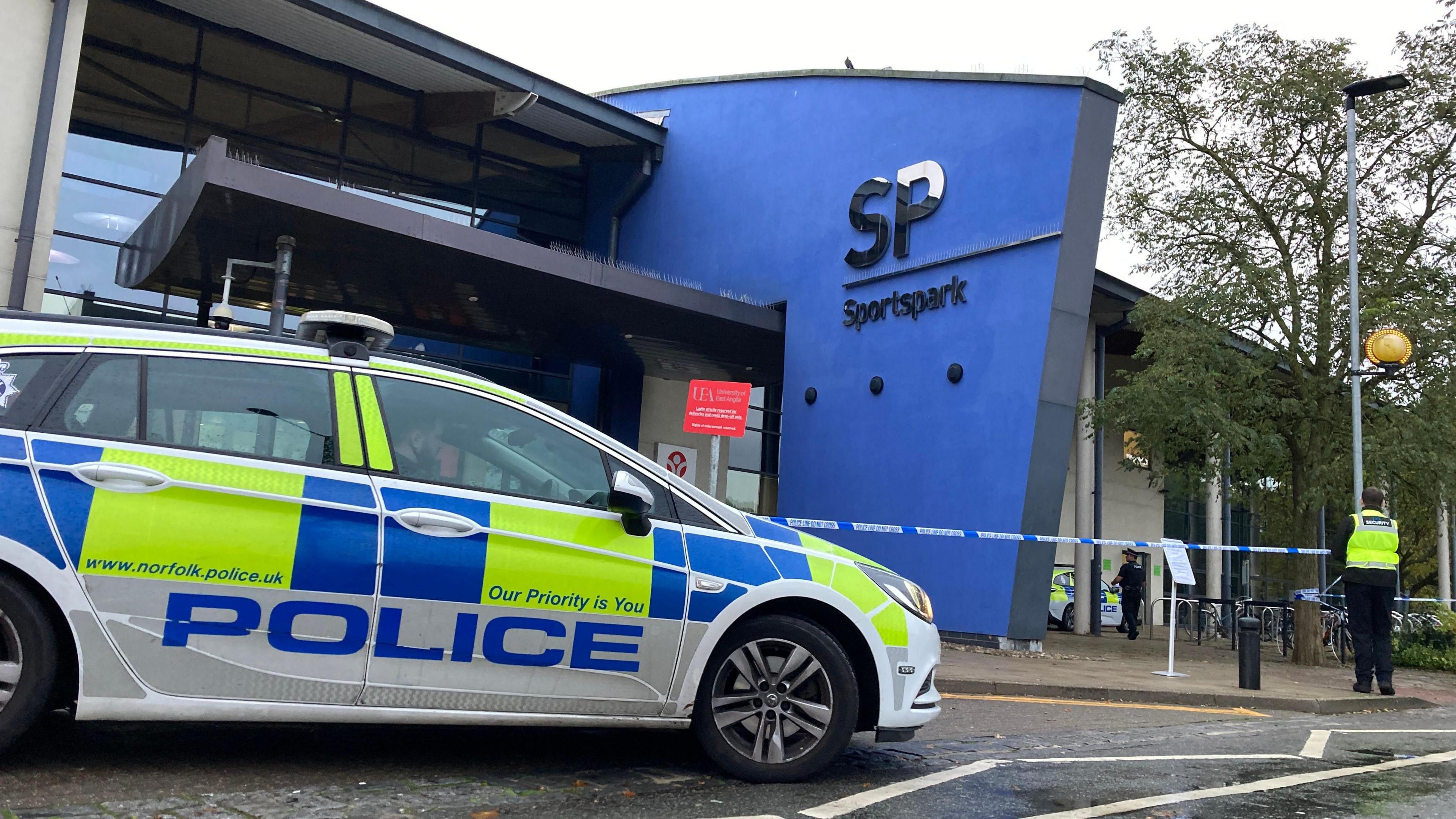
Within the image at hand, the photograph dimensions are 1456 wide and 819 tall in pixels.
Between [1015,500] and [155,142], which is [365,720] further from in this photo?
[155,142]

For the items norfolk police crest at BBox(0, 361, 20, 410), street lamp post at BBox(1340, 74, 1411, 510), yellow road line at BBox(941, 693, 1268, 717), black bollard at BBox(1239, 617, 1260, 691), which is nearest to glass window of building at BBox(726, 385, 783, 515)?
street lamp post at BBox(1340, 74, 1411, 510)

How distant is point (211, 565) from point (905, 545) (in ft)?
35.8

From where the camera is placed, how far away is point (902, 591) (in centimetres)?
502

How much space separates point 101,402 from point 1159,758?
17.6ft

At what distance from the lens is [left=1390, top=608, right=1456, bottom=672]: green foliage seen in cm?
1367

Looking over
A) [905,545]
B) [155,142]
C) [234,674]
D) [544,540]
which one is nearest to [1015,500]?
[905,545]

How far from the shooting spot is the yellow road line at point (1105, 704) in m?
8.54

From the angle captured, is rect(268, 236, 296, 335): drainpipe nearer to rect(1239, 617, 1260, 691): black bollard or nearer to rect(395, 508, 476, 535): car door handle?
rect(395, 508, 476, 535): car door handle

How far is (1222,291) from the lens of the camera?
13.5m

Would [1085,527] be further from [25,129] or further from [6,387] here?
[6,387]

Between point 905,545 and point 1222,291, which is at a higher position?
point 1222,291

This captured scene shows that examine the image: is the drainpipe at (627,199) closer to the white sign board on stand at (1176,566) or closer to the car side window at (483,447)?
the white sign board on stand at (1176,566)

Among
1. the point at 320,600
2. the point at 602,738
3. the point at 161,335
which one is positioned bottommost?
the point at 602,738

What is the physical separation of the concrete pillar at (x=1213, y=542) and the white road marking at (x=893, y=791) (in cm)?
1559
